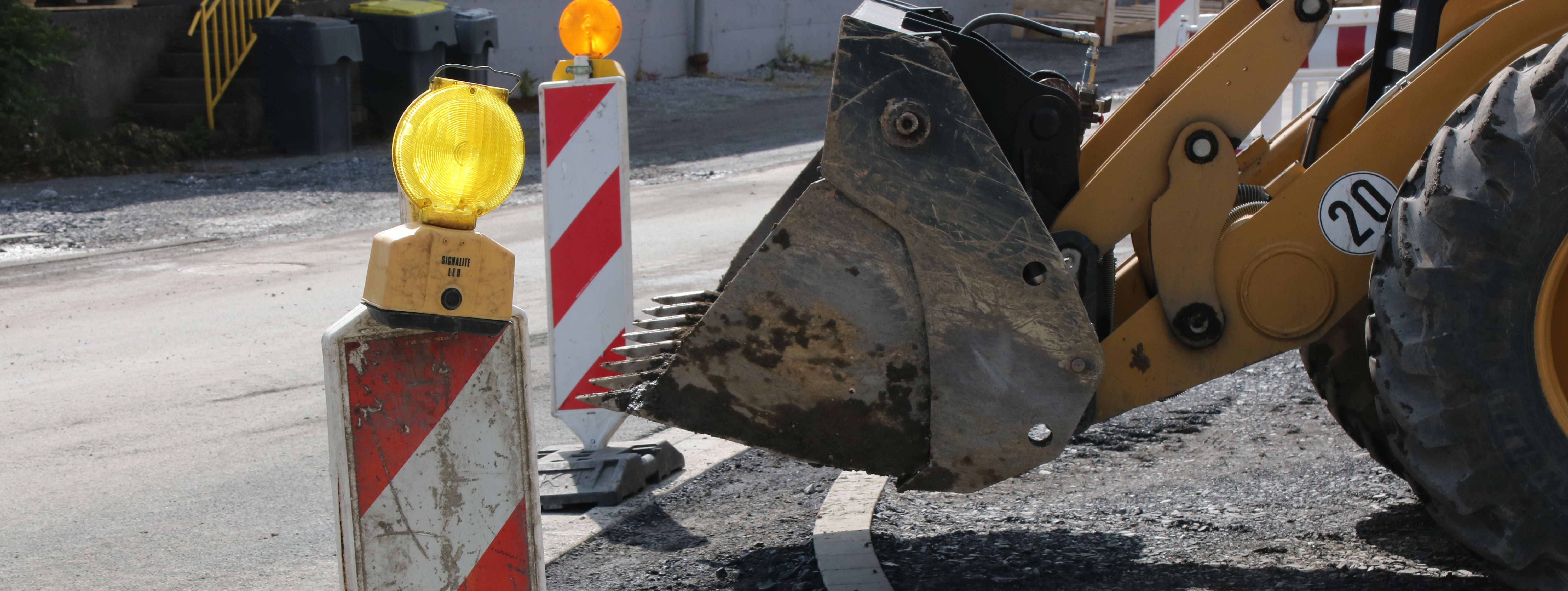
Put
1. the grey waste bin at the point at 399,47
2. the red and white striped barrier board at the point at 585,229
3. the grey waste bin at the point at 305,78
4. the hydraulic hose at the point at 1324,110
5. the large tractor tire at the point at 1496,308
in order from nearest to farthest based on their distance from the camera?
the large tractor tire at the point at 1496,308 → the hydraulic hose at the point at 1324,110 → the red and white striped barrier board at the point at 585,229 → the grey waste bin at the point at 305,78 → the grey waste bin at the point at 399,47

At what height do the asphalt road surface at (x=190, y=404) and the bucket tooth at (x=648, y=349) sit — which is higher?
the bucket tooth at (x=648, y=349)

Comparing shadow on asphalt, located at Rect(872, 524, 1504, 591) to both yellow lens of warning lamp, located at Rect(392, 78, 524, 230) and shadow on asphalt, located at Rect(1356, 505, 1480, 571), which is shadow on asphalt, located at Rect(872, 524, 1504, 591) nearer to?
shadow on asphalt, located at Rect(1356, 505, 1480, 571)

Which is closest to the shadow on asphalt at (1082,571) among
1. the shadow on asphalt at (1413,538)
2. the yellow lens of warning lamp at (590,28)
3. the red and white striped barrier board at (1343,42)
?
the shadow on asphalt at (1413,538)

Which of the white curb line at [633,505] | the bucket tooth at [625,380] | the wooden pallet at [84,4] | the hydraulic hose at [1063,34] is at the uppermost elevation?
the hydraulic hose at [1063,34]

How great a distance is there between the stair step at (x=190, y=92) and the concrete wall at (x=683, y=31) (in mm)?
3490

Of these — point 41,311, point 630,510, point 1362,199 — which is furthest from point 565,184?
point 41,311

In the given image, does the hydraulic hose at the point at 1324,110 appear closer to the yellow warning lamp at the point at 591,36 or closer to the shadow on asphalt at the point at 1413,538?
the shadow on asphalt at the point at 1413,538

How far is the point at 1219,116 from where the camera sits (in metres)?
3.04

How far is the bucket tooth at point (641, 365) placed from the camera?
307 centimetres

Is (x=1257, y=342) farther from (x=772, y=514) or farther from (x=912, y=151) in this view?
(x=772, y=514)

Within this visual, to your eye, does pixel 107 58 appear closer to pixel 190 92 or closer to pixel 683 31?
pixel 190 92

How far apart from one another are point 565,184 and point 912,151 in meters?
1.62

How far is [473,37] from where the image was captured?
48.5ft

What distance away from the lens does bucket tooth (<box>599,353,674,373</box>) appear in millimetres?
3068
